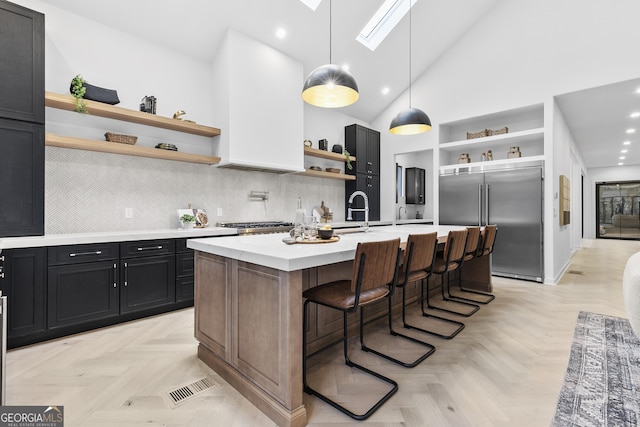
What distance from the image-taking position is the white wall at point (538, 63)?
418 centimetres

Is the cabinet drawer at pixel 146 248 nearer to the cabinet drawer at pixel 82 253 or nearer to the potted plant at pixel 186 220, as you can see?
the cabinet drawer at pixel 82 253

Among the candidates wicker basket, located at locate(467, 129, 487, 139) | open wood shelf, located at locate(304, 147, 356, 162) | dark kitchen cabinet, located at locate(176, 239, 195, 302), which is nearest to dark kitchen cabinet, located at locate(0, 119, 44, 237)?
dark kitchen cabinet, located at locate(176, 239, 195, 302)

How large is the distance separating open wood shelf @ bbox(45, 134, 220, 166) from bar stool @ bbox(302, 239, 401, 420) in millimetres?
2625

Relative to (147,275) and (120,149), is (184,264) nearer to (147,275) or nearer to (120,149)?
(147,275)

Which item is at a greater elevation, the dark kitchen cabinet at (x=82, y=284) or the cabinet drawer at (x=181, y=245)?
the cabinet drawer at (x=181, y=245)

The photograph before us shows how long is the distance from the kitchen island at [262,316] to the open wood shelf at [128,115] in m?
1.99

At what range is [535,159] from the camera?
15.9ft

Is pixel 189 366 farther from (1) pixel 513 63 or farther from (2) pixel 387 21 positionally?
(1) pixel 513 63

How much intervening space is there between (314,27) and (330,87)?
2.50 m

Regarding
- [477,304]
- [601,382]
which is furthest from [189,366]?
[477,304]

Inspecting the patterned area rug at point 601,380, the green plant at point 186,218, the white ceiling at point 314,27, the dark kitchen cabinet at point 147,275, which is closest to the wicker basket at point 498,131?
the white ceiling at point 314,27

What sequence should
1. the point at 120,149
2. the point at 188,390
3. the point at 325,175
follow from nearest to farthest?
the point at 188,390, the point at 120,149, the point at 325,175

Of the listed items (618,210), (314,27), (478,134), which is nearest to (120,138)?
(314,27)

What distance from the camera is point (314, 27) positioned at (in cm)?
448
